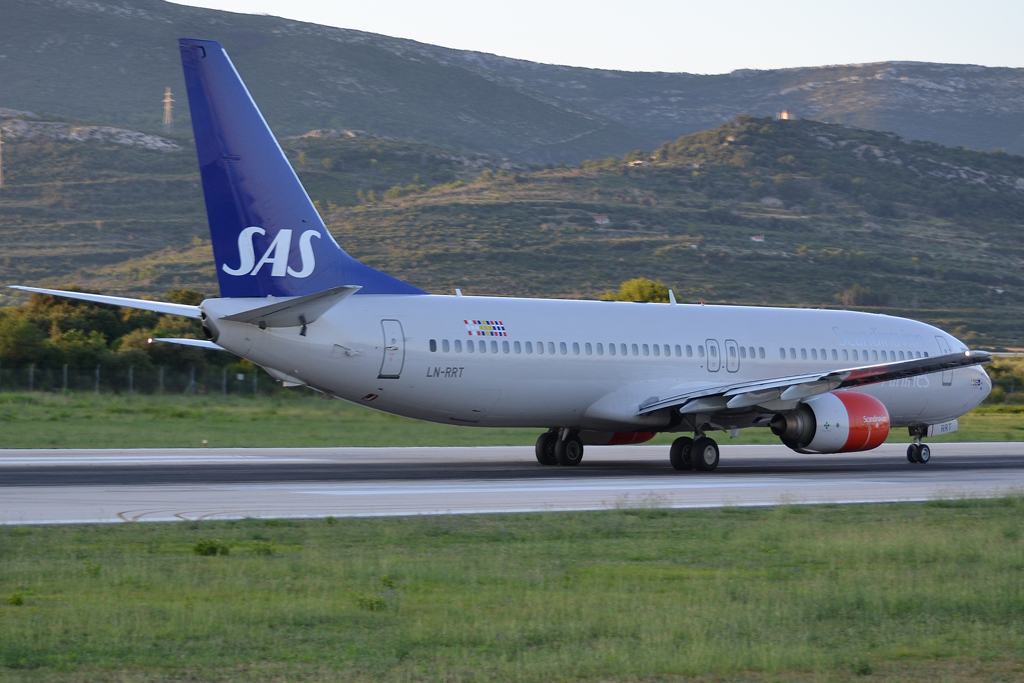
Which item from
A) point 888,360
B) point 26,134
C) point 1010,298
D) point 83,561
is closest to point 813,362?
point 888,360

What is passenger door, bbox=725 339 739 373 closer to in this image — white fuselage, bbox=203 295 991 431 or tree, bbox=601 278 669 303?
white fuselage, bbox=203 295 991 431

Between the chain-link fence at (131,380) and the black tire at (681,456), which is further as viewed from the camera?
the chain-link fence at (131,380)

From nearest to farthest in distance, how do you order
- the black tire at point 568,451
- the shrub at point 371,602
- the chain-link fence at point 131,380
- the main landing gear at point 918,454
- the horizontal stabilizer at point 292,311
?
the shrub at point 371,602 → the horizontal stabilizer at point 292,311 → the black tire at point 568,451 → the main landing gear at point 918,454 → the chain-link fence at point 131,380

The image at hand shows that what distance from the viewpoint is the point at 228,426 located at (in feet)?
132

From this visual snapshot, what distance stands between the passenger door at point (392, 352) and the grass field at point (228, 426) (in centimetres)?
1023

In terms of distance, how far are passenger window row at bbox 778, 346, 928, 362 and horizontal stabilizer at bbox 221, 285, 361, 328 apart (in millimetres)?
12062

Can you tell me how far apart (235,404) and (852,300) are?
213ft

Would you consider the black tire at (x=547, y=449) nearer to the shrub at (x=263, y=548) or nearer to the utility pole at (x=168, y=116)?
the shrub at (x=263, y=548)

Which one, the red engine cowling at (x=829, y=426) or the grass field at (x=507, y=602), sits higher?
the grass field at (x=507, y=602)

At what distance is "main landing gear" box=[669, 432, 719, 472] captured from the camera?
26.9m

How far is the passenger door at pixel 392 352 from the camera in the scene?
24.1m

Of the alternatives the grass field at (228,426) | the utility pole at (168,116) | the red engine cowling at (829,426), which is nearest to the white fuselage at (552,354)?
the red engine cowling at (829,426)

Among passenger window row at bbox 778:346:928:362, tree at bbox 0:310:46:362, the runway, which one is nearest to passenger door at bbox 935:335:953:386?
passenger window row at bbox 778:346:928:362

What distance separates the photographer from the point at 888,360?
32062 mm
